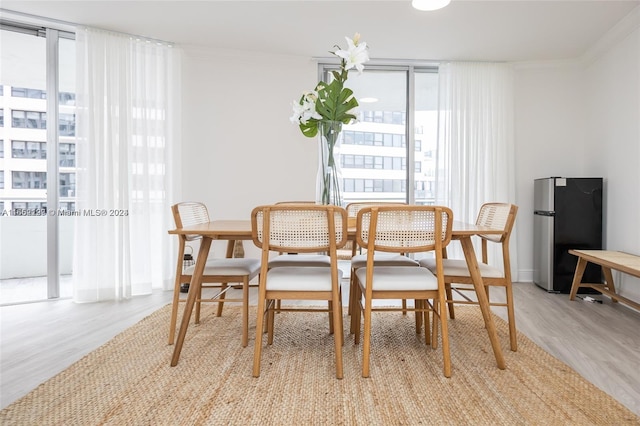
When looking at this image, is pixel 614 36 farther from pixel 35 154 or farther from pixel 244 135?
pixel 35 154

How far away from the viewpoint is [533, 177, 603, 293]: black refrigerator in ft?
12.1

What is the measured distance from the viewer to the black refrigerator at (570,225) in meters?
3.69

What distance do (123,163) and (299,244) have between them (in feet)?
8.19

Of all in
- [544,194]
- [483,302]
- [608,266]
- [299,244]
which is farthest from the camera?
[544,194]

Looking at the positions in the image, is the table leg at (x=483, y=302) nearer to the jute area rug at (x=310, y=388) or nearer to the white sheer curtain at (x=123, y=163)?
the jute area rug at (x=310, y=388)

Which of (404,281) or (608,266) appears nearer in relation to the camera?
(404,281)

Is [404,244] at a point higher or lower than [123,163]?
lower

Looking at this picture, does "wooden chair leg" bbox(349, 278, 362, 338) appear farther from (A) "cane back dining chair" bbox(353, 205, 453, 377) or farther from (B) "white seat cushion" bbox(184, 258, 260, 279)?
(B) "white seat cushion" bbox(184, 258, 260, 279)

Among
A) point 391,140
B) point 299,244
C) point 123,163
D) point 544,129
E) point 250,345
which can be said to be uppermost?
point 544,129

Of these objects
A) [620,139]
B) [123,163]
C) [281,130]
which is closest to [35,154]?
[123,163]

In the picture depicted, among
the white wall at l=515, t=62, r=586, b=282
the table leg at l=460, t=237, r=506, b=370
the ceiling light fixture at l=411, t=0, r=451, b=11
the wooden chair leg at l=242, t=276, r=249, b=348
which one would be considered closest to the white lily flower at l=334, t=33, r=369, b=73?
the ceiling light fixture at l=411, t=0, r=451, b=11

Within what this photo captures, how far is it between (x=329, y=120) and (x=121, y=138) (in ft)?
7.59

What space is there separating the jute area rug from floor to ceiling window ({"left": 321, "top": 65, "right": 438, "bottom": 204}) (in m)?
2.21

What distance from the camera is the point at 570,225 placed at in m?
3.71
